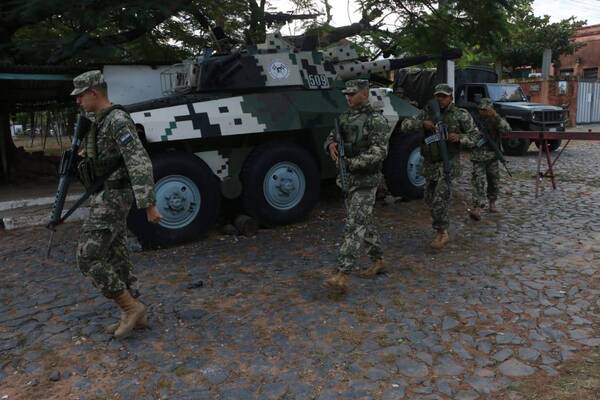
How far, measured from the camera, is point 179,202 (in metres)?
5.92

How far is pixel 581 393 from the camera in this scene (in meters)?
2.89

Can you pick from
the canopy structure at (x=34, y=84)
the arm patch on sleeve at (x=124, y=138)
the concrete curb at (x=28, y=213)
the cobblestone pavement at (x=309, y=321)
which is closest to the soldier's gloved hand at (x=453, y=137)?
the cobblestone pavement at (x=309, y=321)

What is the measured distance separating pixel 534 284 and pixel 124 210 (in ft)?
10.3

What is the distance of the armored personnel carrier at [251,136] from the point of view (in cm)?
588

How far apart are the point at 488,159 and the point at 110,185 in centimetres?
520

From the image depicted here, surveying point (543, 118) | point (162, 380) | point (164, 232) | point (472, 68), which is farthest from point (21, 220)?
point (472, 68)

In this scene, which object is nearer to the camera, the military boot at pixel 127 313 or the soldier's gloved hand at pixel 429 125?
the military boot at pixel 127 313

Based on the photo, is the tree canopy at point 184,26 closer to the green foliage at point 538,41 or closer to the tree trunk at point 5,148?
the tree trunk at point 5,148

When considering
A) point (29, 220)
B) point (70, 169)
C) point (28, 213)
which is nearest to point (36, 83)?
point (28, 213)

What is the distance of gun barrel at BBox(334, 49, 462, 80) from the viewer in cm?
797

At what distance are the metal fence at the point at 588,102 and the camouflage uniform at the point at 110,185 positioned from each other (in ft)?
74.7

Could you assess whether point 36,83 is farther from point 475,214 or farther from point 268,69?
point 475,214

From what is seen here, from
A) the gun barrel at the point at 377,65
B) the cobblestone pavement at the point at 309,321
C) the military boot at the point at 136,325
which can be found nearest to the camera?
the cobblestone pavement at the point at 309,321

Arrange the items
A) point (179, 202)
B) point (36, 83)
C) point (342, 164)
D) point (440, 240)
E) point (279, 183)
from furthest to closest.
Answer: point (36, 83) < point (279, 183) < point (179, 202) < point (440, 240) < point (342, 164)
